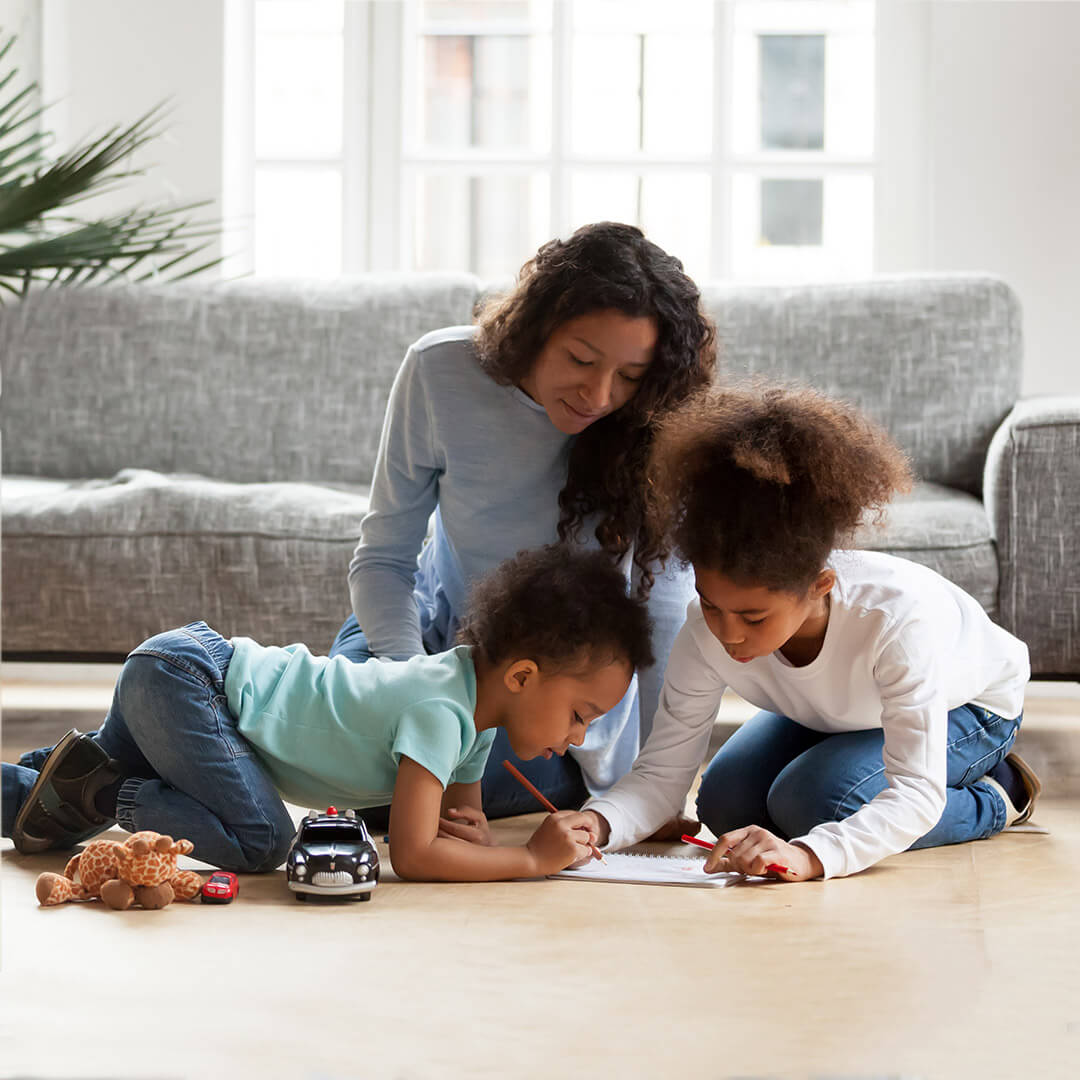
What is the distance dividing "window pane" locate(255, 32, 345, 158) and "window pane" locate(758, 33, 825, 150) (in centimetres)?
108

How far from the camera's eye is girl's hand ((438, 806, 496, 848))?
1503 millimetres

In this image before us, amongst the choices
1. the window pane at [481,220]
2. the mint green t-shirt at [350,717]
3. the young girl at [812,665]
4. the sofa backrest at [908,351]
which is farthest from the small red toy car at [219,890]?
the window pane at [481,220]

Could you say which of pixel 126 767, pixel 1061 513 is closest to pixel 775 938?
pixel 126 767

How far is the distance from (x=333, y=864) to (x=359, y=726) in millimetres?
166

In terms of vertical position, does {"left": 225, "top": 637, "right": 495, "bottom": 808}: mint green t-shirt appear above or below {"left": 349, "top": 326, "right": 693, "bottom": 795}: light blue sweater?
below

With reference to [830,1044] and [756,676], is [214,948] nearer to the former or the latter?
[830,1044]

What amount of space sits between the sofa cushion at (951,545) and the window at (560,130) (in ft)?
4.53

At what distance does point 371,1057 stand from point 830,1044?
1.08 ft

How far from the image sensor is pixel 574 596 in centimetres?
146

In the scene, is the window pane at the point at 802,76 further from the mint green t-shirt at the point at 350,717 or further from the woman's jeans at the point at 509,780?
the mint green t-shirt at the point at 350,717

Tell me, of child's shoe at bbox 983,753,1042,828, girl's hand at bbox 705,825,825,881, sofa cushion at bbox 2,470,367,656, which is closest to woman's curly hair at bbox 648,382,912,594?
girl's hand at bbox 705,825,825,881

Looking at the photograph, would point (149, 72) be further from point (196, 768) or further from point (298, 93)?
point (196, 768)

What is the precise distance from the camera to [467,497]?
1.76 meters

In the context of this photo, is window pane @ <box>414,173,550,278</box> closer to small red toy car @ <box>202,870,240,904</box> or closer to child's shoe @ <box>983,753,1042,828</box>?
child's shoe @ <box>983,753,1042,828</box>
